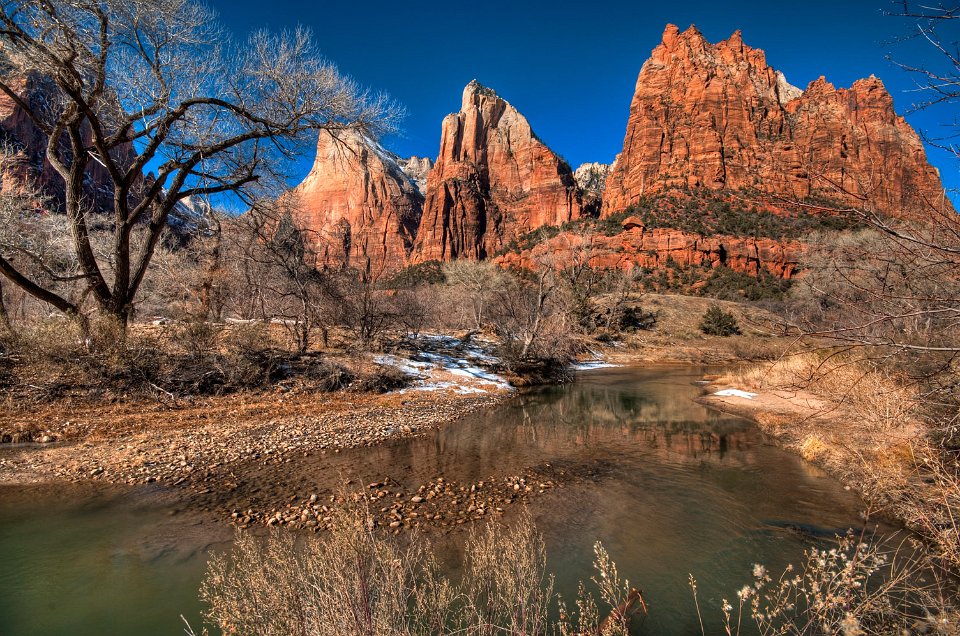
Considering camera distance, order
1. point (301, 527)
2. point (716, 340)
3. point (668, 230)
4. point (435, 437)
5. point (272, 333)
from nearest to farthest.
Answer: point (301, 527) → point (435, 437) → point (272, 333) → point (716, 340) → point (668, 230)

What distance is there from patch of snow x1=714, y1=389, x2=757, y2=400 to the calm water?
558 cm

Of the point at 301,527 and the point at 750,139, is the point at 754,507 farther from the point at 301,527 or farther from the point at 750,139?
the point at 750,139

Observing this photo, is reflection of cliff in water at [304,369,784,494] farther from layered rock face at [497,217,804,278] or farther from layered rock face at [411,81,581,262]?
layered rock face at [411,81,581,262]

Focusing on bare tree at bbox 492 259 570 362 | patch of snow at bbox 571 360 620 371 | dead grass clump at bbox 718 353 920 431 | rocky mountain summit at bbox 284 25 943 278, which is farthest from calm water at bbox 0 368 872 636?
patch of snow at bbox 571 360 620 371

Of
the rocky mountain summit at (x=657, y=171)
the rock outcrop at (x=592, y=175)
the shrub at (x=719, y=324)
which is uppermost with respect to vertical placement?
the rock outcrop at (x=592, y=175)

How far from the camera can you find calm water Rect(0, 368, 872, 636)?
4047 millimetres

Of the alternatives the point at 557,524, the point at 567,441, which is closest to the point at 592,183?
the point at 567,441

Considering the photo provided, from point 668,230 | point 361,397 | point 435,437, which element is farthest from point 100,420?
point 668,230

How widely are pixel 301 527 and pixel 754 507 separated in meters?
6.81

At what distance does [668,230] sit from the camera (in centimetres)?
6969

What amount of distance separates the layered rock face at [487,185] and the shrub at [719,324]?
75.1 m

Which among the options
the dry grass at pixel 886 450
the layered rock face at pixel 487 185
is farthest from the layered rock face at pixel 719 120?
the dry grass at pixel 886 450

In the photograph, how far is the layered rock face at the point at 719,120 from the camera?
3007 inches

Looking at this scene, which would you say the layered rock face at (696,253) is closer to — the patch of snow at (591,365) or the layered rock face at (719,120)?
the layered rock face at (719,120)
